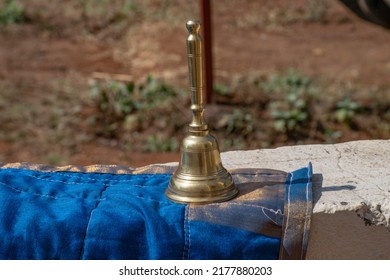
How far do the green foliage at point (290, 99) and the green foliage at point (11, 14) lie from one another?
3.31 m

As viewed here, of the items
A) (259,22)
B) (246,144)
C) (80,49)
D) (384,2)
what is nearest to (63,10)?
(80,49)

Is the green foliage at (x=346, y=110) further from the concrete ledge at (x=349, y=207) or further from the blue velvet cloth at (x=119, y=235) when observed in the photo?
the blue velvet cloth at (x=119, y=235)

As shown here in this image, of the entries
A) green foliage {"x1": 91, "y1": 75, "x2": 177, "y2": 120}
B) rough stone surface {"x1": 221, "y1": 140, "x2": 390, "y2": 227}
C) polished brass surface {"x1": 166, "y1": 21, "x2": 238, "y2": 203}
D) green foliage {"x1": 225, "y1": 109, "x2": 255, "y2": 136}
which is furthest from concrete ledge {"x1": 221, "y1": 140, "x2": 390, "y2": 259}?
green foliage {"x1": 91, "y1": 75, "x2": 177, "y2": 120}

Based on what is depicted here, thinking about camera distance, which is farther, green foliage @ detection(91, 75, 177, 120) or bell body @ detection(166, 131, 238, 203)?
green foliage @ detection(91, 75, 177, 120)

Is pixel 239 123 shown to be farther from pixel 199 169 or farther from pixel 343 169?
pixel 199 169

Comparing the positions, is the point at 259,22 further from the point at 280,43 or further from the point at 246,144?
the point at 246,144

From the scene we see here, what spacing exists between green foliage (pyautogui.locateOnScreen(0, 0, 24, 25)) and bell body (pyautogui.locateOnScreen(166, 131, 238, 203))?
21.7 ft

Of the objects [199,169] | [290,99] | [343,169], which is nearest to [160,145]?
[290,99]

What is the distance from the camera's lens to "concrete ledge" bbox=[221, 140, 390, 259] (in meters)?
1.88

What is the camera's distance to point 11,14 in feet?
27.0

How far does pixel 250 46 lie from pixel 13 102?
2.68m

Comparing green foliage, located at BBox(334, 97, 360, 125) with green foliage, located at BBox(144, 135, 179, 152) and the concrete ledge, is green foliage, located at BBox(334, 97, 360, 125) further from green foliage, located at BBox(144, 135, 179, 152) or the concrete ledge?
the concrete ledge

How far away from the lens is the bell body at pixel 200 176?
6.30 ft

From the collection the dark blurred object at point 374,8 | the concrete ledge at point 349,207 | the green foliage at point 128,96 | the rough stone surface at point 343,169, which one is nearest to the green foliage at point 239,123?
the green foliage at point 128,96
